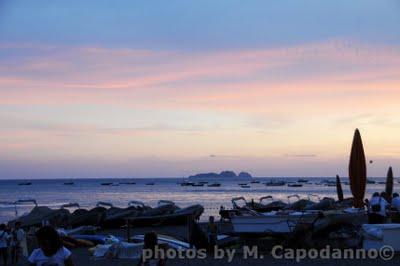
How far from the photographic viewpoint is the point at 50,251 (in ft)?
22.5

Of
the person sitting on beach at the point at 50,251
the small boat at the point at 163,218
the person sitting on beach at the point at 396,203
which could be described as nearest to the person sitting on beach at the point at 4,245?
the person sitting on beach at the point at 50,251

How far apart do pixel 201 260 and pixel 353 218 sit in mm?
4844

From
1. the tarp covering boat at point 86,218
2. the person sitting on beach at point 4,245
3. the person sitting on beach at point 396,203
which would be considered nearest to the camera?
the person sitting on beach at point 4,245

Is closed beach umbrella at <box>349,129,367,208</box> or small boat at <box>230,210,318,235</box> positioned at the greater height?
closed beach umbrella at <box>349,129,367,208</box>

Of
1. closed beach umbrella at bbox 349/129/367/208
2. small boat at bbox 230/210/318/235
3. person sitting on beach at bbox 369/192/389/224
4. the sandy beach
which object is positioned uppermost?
closed beach umbrella at bbox 349/129/367/208

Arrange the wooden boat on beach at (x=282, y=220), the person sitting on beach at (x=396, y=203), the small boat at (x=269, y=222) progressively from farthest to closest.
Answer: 1. the person sitting on beach at (x=396, y=203)
2. the small boat at (x=269, y=222)
3. the wooden boat on beach at (x=282, y=220)

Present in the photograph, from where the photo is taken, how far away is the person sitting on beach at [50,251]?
679 centimetres

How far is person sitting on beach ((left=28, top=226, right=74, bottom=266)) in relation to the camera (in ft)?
22.3

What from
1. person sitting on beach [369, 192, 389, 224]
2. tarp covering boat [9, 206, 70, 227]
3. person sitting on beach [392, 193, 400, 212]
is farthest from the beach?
tarp covering boat [9, 206, 70, 227]

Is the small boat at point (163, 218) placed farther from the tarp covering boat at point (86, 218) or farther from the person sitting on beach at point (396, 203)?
the person sitting on beach at point (396, 203)

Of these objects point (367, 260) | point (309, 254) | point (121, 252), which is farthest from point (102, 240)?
point (367, 260)

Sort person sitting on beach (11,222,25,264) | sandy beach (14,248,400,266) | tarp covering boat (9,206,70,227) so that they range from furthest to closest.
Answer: tarp covering boat (9,206,70,227), person sitting on beach (11,222,25,264), sandy beach (14,248,400,266)

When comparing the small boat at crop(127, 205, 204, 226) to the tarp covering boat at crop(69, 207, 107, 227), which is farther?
the small boat at crop(127, 205, 204, 226)

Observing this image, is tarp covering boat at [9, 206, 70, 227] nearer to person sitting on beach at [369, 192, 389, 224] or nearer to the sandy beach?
the sandy beach
